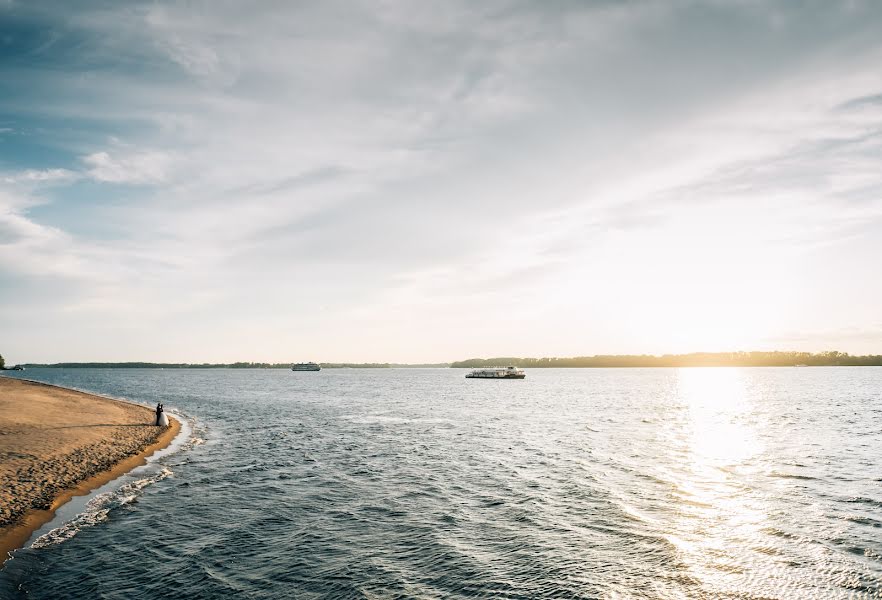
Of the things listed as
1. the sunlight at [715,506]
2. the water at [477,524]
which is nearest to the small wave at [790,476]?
the water at [477,524]

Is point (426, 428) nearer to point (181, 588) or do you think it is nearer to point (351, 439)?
point (351, 439)

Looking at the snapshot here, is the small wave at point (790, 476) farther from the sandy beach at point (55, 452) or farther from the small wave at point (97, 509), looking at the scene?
the sandy beach at point (55, 452)

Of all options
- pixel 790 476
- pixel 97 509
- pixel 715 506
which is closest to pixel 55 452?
pixel 97 509

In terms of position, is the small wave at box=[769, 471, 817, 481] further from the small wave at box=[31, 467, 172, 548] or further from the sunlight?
the small wave at box=[31, 467, 172, 548]

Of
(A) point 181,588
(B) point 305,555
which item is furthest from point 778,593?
(A) point 181,588

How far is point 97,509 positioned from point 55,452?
41.3 ft

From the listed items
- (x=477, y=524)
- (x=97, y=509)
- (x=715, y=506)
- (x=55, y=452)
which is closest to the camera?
(x=477, y=524)

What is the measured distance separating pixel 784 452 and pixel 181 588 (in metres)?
46.0

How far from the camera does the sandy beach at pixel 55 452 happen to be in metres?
22.0

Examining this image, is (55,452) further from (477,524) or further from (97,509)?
(477,524)

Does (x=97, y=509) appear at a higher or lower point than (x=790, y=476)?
higher

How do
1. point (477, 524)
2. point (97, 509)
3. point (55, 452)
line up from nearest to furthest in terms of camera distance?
1. point (477, 524)
2. point (97, 509)
3. point (55, 452)

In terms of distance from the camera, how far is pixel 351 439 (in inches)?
1855

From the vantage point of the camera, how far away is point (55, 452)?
3216cm
